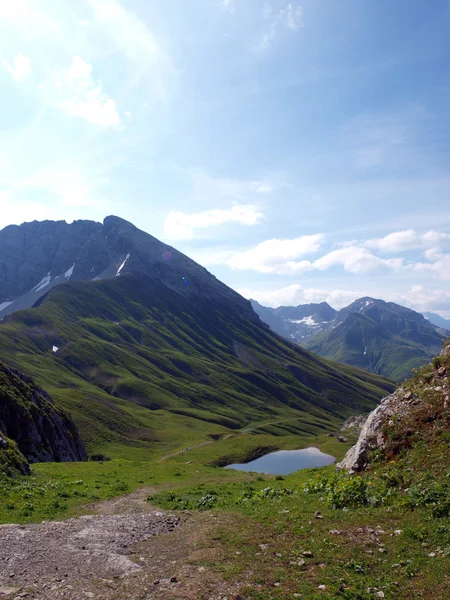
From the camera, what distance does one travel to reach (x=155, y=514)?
2486 cm

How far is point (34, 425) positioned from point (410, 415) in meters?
59.9

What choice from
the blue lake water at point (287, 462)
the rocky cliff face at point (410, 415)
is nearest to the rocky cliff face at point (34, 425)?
the rocky cliff face at point (410, 415)

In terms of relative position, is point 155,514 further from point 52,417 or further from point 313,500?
point 52,417

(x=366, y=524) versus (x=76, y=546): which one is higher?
(x=366, y=524)

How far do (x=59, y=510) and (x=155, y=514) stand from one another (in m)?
6.53

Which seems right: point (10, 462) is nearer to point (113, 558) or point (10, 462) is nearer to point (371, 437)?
point (113, 558)

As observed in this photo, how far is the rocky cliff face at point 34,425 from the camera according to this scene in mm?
59688

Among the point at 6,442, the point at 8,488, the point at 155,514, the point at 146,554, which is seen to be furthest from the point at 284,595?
the point at 6,442

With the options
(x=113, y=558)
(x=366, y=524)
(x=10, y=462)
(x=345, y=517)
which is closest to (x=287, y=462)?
(x=10, y=462)

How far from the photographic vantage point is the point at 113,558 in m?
17.0

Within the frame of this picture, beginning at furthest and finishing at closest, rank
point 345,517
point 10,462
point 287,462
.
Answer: point 287,462 → point 10,462 → point 345,517

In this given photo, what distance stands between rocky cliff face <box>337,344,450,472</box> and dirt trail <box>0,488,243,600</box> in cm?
1110

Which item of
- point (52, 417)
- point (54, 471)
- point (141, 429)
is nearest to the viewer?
point (54, 471)

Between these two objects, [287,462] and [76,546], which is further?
[287,462]
